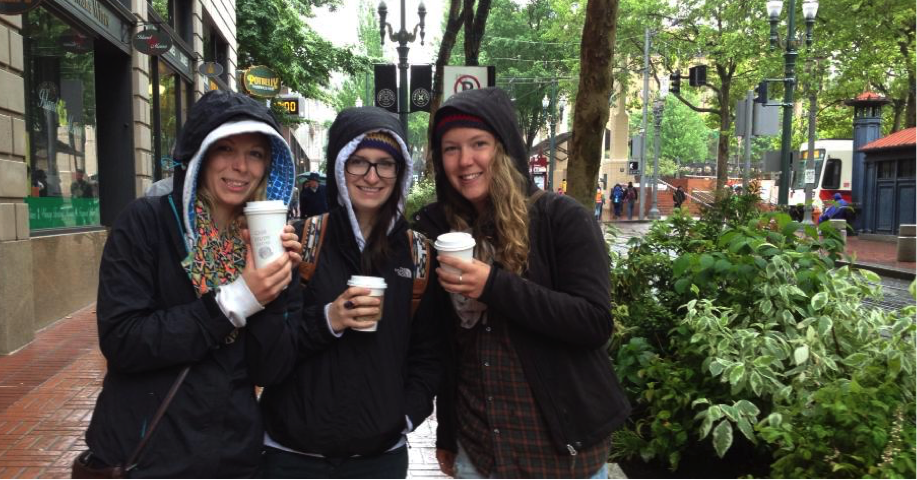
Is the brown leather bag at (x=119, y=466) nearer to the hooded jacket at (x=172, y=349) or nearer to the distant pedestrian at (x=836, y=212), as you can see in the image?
the hooded jacket at (x=172, y=349)

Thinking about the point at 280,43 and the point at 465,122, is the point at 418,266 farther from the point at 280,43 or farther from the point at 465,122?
the point at 280,43

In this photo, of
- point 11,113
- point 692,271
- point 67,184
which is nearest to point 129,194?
point 67,184

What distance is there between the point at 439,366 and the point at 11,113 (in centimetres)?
680

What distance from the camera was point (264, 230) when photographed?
1.83 m

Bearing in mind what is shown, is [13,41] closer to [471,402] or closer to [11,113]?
[11,113]

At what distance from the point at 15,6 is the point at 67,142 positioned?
352 cm

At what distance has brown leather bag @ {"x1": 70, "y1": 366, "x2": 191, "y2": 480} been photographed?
1724mm

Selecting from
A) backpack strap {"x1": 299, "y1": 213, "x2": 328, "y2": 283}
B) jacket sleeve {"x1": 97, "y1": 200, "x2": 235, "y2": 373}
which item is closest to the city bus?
backpack strap {"x1": 299, "y1": 213, "x2": 328, "y2": 283}

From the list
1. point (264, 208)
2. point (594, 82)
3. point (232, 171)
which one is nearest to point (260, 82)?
point (594, 82)

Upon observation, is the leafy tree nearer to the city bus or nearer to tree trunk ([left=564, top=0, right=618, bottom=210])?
the city bus

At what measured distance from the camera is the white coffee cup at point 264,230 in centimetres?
183

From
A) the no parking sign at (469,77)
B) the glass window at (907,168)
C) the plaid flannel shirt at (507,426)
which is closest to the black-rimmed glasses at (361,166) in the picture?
the plaid flannel shirt at (507,426)

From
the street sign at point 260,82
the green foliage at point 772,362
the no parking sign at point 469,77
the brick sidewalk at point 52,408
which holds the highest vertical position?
the street sign at point 260,82

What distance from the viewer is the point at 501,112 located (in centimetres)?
210
